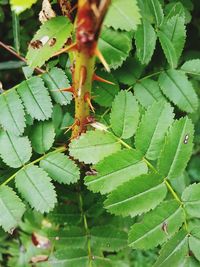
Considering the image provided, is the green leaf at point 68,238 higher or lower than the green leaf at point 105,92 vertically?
lower

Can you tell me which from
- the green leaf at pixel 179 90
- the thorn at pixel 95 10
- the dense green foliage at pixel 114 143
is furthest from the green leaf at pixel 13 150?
the thorn at pixel 95 10

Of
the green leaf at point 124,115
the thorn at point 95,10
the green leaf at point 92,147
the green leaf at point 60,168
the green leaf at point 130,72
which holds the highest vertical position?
the thorn at point 95,10

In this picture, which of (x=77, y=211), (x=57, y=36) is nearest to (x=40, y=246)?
(x=77, y=211)

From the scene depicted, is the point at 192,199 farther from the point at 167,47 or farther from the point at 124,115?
the point at 167,47

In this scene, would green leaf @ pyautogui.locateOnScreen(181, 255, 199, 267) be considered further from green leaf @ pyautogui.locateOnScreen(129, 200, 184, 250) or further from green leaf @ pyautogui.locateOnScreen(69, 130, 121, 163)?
green leaf @ pyautogui.locateOnScreen(69, 130, 121, 163)

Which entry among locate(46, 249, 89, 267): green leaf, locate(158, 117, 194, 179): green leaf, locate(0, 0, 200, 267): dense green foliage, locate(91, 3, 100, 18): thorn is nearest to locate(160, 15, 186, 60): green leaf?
locate(0, 0, 200, 267): dense green foliage

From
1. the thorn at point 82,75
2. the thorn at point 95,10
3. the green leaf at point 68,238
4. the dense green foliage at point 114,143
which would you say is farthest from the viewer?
the green leaf at point 68,238

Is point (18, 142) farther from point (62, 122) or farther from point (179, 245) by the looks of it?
point (179, 245)

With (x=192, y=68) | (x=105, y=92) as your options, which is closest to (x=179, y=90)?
(x=192, y=68)

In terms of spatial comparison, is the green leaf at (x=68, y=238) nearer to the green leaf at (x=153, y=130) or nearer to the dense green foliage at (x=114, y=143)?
the dense green foliage at (x=114, y=143)
